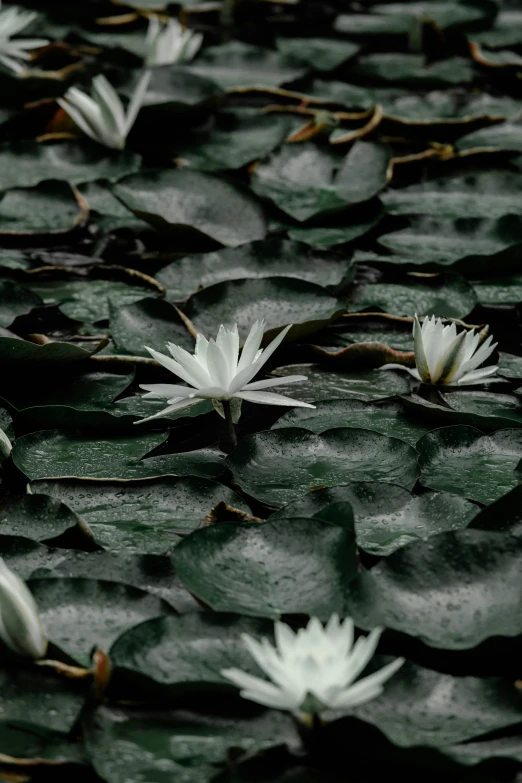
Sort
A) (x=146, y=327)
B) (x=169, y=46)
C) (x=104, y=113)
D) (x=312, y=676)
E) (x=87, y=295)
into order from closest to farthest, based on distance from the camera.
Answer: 1. (x=312, y=676)
2. (x=146, y=327)
3. (x=87, y=295)
4. (x=104, y=113)
5. (x=169, y=46)

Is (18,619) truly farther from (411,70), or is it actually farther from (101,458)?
(411,70)

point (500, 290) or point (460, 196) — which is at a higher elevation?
point (460, 196)

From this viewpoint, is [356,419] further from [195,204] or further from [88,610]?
[195,204]

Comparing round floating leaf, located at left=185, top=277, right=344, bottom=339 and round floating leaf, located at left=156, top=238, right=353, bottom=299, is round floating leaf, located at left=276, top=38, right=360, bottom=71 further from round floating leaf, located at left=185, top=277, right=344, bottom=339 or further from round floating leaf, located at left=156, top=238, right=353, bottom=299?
round floating leaf, located at left=185, top=277, right=344, bottom=339

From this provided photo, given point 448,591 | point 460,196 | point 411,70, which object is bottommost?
point 448,591

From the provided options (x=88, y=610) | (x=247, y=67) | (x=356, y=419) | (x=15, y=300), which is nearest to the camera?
(x=88, y=610)

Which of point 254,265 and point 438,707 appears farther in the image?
point 254,265

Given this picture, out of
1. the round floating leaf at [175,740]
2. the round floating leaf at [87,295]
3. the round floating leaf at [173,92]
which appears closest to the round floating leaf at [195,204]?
the round floating leaf at [87,295]

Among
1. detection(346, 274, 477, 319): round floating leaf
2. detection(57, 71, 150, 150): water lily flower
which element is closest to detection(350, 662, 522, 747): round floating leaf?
detection(346, 274, 477, 319): round floating leaf

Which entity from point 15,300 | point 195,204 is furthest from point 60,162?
point 15,300
